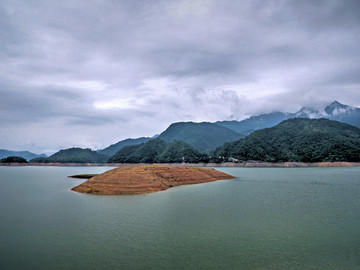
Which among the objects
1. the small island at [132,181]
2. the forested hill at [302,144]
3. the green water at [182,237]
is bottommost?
the green water at [182,237]

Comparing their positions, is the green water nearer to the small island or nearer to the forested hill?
the small island

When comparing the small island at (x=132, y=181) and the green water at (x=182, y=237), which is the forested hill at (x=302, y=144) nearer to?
the small island at (x=132, y=181)

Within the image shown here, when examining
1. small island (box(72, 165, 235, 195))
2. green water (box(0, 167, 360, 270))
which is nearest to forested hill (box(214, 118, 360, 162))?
small island (box(72, 165, 235, 195))

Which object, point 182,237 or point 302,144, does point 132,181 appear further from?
point 302,144

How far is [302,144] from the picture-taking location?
514ft

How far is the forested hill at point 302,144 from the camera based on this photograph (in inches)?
5413

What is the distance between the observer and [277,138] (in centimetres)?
17988

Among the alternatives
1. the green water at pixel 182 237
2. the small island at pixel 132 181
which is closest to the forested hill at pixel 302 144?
the small island at pixel 132 181

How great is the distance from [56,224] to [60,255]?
23.1 ft

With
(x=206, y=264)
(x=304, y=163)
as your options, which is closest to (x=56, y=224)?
(x=206, y=264)

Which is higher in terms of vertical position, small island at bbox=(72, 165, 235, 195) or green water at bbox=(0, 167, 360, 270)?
small island at bbox=(72, 165, 235, 195)

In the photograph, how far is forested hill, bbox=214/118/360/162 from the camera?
138m

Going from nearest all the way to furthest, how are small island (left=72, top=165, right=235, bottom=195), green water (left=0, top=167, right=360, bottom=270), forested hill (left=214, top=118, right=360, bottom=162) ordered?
green water (left=0, top=167, right=360, bottom=270), small island (left=72, top=165, right=235, bottom=195), forested hill (left=214, top=118, right=360, bottom=162)

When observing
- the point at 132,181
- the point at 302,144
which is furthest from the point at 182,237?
the point at 302,144
